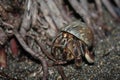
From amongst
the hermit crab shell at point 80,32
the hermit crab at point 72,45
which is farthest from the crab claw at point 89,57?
the hermit crab shell at point 80,32

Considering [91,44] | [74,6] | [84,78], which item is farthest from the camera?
[74,6]

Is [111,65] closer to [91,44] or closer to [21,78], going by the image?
[91,44]

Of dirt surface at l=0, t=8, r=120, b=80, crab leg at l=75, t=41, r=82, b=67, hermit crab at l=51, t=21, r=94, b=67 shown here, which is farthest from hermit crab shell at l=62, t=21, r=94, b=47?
dirt surface at l=0, t=8, r=120, b=80

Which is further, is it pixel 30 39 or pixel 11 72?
pixel 30 39

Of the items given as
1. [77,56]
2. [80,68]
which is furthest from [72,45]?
[80,68]

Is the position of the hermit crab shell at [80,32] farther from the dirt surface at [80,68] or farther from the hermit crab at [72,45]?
the dirt surface at [80,68]

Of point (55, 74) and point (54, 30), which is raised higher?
point (54, 30)

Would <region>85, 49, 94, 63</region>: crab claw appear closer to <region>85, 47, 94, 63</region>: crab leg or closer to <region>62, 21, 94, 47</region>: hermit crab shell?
<region>85, 47, 94, 63</region>: crab leg

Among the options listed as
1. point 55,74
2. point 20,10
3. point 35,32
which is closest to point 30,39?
point 35,32
